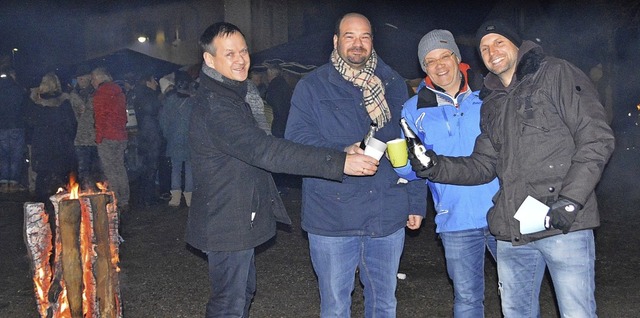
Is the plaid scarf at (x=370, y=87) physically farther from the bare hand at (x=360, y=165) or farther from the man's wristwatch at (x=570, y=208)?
the man's wristwatch at (x=570, y=208)

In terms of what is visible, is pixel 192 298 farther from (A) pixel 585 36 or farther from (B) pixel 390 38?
(A) pixel 585 36

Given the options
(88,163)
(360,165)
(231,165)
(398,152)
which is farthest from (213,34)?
(88,163)

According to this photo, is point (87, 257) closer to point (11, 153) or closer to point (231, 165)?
point (231, 165)

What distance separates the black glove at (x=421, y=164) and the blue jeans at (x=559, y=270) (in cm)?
61

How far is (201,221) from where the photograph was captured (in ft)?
13.5

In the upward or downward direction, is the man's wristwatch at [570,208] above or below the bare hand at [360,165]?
below

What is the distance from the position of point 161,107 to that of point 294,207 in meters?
2.78

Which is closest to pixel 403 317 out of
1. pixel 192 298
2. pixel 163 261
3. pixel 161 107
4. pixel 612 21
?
pixel 192 298

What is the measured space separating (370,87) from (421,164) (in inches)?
23.6

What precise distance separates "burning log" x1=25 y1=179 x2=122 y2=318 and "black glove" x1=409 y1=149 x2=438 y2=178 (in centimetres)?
199

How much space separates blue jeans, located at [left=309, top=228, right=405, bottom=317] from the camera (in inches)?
169

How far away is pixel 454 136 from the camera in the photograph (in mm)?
4340

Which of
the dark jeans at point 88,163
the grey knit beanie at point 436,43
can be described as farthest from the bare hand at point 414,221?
the dark jeans at point 88,163

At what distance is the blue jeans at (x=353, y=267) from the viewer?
4.29 meters
